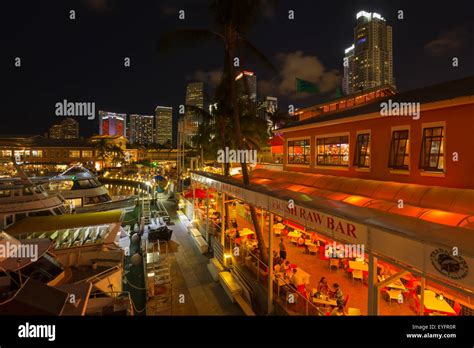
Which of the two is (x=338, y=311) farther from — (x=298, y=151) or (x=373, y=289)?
(x=298, y=151)

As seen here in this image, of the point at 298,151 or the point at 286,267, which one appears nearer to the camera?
the point at 286,267

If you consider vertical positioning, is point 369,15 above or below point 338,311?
above

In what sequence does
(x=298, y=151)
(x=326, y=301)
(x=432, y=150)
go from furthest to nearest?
(x=298, y=151) → (x=432, y=150) → (x=326, y=301)

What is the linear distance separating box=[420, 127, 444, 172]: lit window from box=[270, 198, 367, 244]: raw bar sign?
701 centimetres

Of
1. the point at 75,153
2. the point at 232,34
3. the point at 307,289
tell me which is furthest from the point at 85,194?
the point at 75,153

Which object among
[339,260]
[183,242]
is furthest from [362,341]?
[183,242]

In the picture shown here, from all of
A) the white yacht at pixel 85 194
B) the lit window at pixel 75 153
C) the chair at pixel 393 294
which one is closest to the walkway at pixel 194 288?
the chair at pixel 393 294

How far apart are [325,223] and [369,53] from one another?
138287 mm

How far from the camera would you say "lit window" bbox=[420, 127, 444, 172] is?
10.4 m

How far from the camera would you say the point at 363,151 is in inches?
555

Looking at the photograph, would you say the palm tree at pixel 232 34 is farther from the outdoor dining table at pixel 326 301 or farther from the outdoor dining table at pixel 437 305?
the outdoor dining table at pixel 437 305

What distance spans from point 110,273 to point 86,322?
10.6 m

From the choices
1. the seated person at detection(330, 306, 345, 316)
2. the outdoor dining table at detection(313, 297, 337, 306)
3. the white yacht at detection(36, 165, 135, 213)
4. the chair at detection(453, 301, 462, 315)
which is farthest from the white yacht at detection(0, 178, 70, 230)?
the chair at detection(453, 301, 462, 315)

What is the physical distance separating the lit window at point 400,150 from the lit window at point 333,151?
294cm
